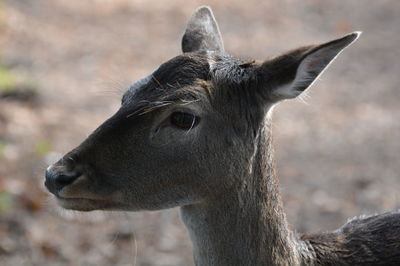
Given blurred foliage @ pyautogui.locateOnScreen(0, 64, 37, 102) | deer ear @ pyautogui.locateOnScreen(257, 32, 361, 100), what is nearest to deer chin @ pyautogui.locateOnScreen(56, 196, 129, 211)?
deer ear @ pyautogui.locateOnScreen(257, 32, 361, 100)

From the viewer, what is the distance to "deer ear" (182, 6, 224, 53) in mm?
4633

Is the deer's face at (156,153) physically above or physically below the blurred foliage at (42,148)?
below

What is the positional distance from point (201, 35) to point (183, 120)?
98 cm

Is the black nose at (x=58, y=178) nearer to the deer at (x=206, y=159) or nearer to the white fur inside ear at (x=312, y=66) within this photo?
the deer at (x=206, y=159)

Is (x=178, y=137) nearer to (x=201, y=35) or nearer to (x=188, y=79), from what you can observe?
(x=188, y=79)

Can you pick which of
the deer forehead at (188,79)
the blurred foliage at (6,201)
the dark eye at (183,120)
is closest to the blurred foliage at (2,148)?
the blurred foliage at (6,201)

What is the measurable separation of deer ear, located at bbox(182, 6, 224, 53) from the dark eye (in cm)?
76

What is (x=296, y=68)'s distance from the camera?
374 cm

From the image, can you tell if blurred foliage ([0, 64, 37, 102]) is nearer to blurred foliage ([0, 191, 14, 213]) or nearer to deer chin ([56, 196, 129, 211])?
blurred foliage ([0, 191, 14, 213])

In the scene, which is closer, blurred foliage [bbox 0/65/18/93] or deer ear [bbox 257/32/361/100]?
deer ear [bbox 257/32/361/100]

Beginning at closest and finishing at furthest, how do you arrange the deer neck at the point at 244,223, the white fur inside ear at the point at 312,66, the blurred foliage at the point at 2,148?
the white fur inside ear at the point at 312,66 → the deer neck at the point at 244,223 → the blurred foliage at the point at 2,148

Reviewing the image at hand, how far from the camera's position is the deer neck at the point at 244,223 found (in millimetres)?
4023

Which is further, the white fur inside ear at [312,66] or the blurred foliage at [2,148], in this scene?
the blurred foliage at [2,148]

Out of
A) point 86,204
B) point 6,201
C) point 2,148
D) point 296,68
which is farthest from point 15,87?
point 296,68
